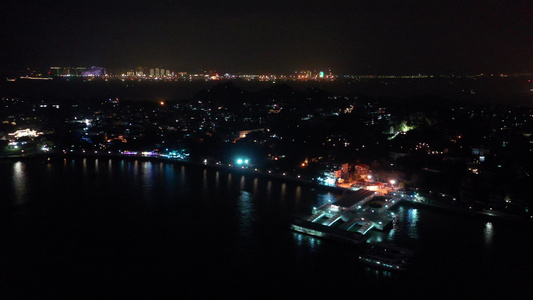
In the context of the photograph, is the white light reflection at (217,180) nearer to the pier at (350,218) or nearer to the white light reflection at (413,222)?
the pier at (350,218)

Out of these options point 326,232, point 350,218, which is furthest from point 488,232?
point 326,232

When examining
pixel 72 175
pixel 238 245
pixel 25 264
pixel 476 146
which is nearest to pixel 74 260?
pixel 25 264

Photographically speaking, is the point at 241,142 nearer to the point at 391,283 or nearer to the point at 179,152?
the point at 179,152

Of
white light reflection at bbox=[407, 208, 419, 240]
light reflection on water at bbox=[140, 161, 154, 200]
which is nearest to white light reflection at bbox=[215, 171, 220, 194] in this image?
light reflection on water at bbox=[140, 161, 154, 200]

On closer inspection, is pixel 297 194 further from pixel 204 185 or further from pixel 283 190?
pixel 204 185

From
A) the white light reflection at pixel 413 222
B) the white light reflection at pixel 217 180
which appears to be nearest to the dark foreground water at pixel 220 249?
the white light reflection at pixel 413 222
